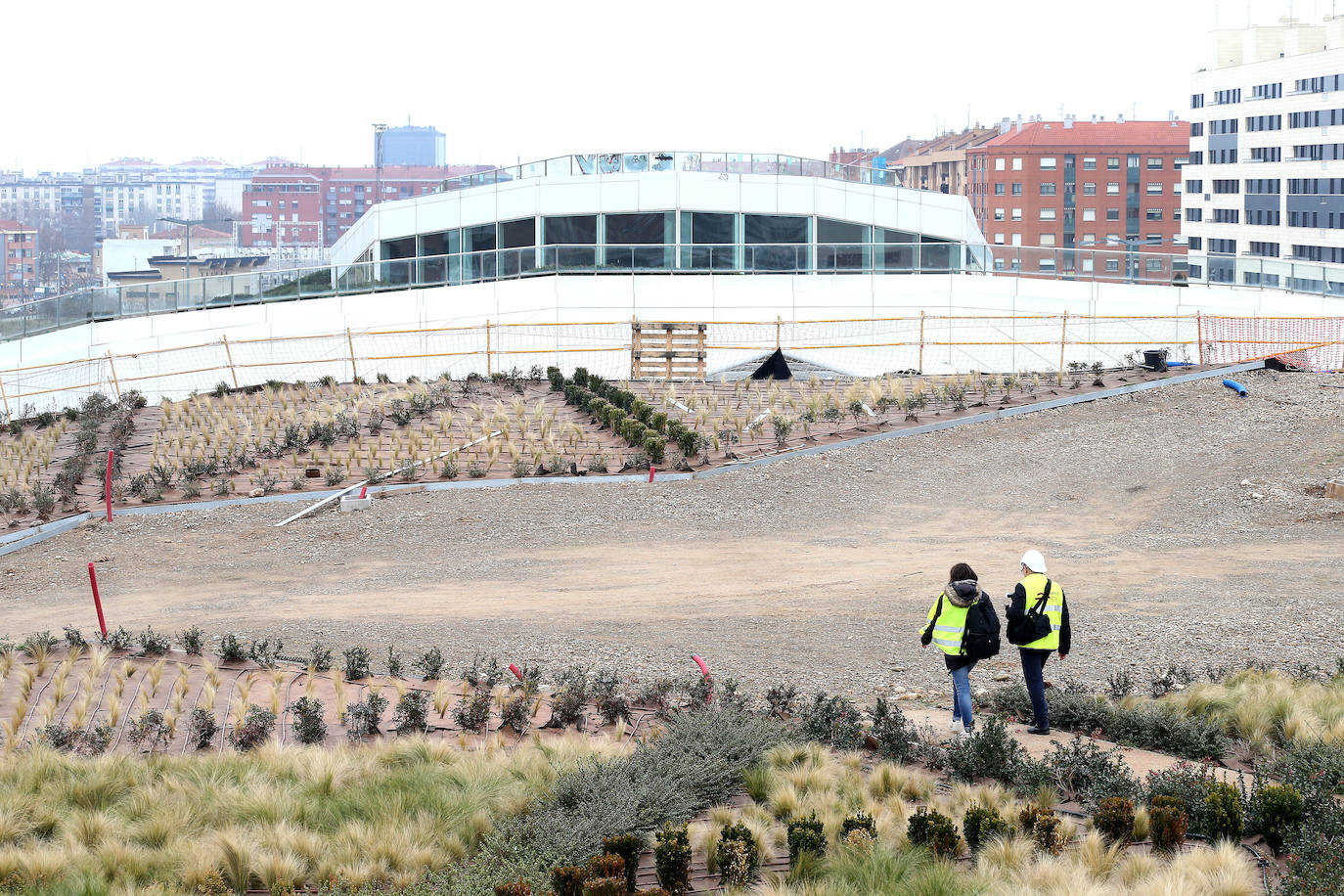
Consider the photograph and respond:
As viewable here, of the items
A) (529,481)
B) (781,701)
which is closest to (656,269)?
(529,481)

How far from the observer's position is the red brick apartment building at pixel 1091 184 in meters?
119

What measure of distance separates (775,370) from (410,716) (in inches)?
884

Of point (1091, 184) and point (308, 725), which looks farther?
point (1091, 184)

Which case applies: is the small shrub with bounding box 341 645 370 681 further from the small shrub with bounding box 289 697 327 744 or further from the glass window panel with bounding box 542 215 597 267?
the glass window panel with bounding box 542 215 597 267

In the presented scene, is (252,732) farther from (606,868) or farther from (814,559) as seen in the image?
(814,559)

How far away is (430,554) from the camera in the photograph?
1752 centimetres

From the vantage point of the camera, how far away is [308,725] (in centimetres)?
1030

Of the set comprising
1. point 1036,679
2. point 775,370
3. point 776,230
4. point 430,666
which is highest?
point 776,230

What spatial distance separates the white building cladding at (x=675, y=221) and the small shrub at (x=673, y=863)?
29633 millimetres

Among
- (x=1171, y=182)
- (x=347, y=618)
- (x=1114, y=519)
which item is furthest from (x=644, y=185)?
(x=1171, y=182)

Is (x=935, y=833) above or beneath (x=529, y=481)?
beneath

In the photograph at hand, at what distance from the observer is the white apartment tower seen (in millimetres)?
87000

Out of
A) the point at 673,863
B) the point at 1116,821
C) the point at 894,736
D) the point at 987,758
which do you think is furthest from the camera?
the point at 894,736

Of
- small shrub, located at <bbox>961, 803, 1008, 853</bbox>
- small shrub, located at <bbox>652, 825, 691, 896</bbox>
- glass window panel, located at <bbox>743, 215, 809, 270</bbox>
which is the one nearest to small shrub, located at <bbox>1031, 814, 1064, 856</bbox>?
small shrub, located at <bbox>961, 803, 1008, 853</bbox>
